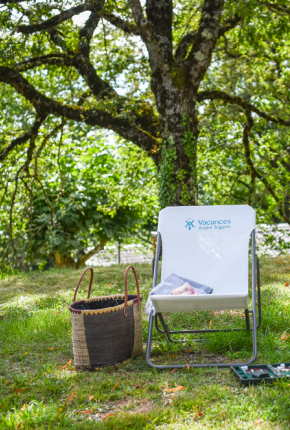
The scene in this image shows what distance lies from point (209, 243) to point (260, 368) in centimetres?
118

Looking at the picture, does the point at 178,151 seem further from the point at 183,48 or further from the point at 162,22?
the point at 162,22

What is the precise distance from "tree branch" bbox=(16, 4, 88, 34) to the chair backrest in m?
3.43

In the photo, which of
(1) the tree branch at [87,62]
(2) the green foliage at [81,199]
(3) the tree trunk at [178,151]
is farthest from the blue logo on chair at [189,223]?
(2) the green foliage at [81,199]

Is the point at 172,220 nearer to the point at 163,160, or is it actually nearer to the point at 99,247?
the point at 163,160

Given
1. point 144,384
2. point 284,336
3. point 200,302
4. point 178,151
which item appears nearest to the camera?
point 144,384

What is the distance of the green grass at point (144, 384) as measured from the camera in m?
2.07

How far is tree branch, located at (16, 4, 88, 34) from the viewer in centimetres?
558

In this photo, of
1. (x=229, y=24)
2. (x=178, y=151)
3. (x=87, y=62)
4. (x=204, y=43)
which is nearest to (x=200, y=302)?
(x=178, y=151)

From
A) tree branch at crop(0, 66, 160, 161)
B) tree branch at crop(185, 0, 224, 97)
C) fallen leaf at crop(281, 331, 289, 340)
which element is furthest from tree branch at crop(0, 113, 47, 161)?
fallen leaf at crop(281, 331, 289, 340)

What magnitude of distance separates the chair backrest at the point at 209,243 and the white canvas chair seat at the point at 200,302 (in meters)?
0.53

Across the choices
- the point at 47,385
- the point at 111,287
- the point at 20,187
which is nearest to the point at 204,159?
the point at 20,187

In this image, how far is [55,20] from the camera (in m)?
5.57

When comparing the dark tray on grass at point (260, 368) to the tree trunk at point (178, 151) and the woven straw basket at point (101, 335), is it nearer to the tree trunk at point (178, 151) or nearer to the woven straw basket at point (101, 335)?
the woven straw basket at point (101, 335)

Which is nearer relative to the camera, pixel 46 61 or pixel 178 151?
pixel 178 151
